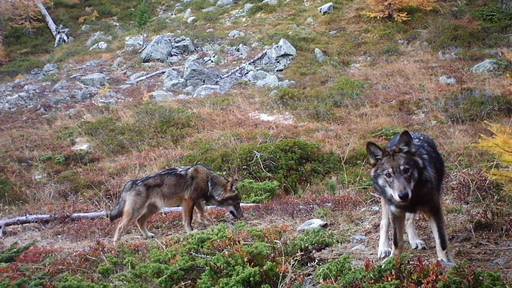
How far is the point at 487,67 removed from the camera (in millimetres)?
17469

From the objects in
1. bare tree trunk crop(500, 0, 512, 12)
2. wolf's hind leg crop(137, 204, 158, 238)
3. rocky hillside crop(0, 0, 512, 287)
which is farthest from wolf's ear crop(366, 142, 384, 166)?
bare tree trunk crop(500, 0, 512, 12)

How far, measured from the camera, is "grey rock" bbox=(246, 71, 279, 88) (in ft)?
66.4

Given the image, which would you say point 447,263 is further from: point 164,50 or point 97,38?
point 97,38

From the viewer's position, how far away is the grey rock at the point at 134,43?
27281mm

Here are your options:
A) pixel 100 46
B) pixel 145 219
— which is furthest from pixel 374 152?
pixel 100 46

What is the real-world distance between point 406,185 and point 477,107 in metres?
10.7

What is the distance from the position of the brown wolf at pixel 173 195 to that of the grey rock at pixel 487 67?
1223 cm

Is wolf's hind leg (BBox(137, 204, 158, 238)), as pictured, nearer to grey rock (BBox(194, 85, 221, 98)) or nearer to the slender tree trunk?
grey rock (BBox(194, 85, 221, 98))

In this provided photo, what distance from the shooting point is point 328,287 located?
419 centimetres

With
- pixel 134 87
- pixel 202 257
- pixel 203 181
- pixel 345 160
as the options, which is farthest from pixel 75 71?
pixel 202 257

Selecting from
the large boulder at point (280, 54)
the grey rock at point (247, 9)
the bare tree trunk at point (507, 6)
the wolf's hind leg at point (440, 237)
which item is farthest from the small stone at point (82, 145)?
the bare tree trunk at point (507, 6)

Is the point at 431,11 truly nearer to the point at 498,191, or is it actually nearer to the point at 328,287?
the point at 498,191

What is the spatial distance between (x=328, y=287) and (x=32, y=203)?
8.94 metres

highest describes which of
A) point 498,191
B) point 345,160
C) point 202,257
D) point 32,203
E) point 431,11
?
point 202,257
